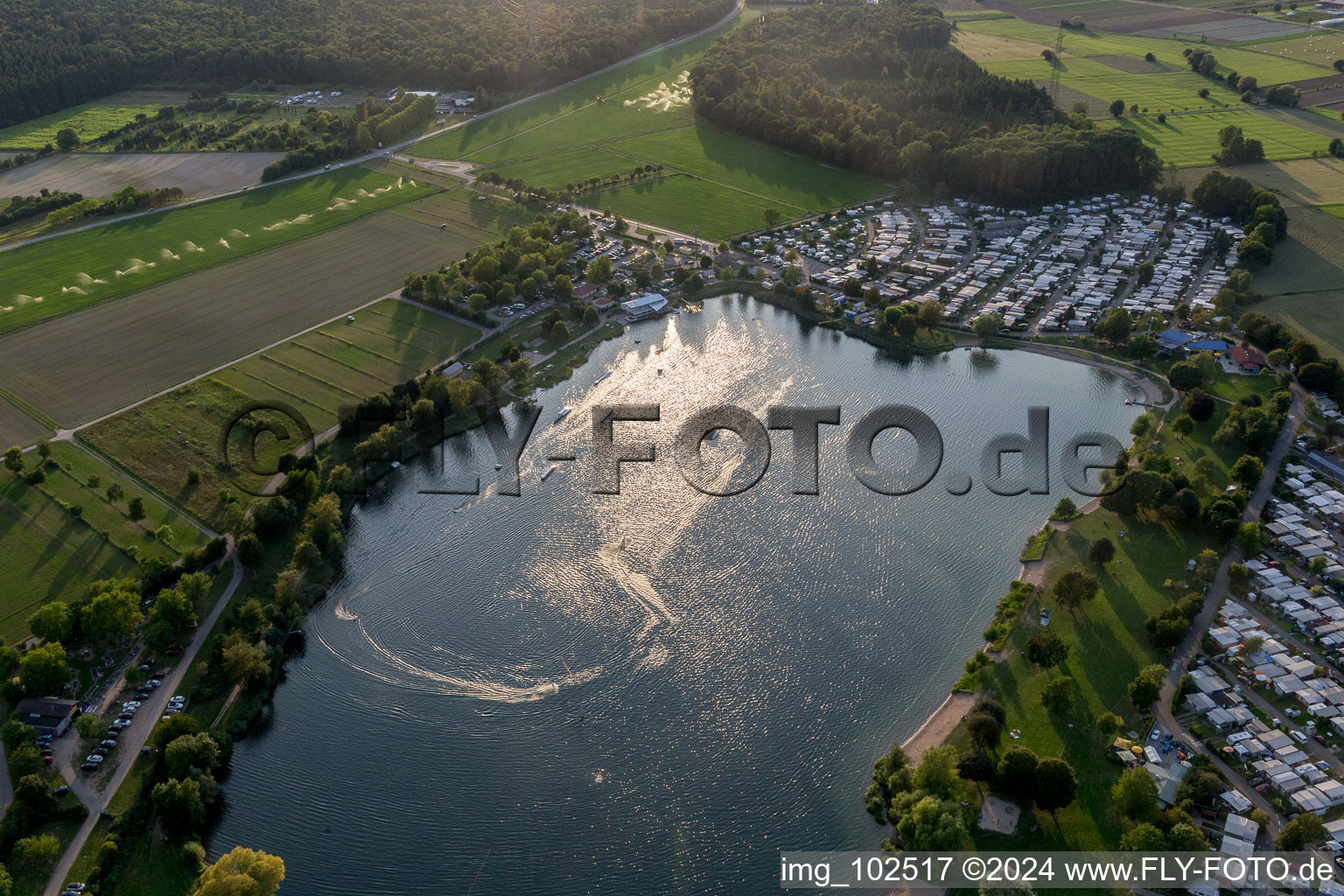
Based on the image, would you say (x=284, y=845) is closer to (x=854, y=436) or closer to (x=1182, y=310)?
(x=854, y=436)

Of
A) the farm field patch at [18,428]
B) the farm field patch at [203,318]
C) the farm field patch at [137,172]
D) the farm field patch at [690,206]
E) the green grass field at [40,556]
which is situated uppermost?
the farm field patch at [137,172]

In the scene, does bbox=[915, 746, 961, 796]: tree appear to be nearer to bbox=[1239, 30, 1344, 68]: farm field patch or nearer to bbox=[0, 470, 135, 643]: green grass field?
bbox=[0, 470, 135, 643]: green grass field

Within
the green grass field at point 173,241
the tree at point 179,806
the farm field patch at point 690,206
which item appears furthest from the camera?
the farm field patch at point 690,206

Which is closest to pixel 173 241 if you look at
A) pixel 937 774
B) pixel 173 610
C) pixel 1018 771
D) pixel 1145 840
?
pixel 173 610

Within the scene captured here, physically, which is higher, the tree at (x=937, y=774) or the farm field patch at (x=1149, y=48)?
the farm field patch at (x=1149, y=48)

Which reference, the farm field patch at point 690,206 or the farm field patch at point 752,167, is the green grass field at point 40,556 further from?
the farm field patch at point 752,167

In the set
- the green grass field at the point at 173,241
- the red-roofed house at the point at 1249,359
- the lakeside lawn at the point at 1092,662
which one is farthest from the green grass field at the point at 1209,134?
the green grass field at the point at 173,241
